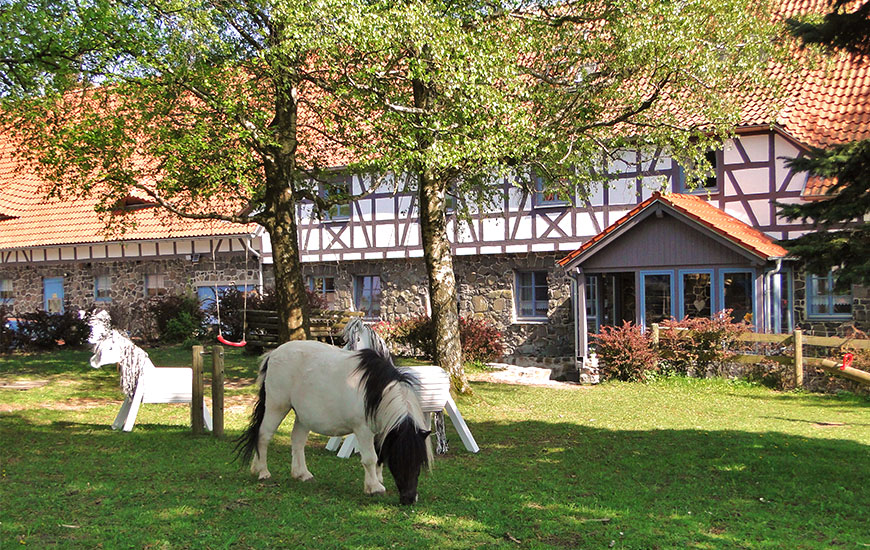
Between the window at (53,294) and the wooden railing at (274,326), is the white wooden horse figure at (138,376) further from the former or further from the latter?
the window at (53,294)

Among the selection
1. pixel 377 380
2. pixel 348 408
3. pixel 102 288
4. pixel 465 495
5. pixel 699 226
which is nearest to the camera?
pixel 377 380

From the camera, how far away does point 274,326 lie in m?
19.2

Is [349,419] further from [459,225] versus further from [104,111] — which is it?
[459,225]

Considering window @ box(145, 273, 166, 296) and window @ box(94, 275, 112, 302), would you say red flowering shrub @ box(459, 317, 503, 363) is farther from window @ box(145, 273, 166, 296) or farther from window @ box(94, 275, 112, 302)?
window @ box(94, 275, 112, 302)

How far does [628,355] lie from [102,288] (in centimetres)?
1726

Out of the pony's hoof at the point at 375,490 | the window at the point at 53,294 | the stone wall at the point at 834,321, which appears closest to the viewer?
the pony's hoof at the point at 375,490

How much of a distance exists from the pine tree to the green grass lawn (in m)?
1.99

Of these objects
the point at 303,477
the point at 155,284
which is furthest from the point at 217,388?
the point at 155,284

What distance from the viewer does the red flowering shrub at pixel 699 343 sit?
1594cm

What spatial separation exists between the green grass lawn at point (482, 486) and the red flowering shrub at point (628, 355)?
4507 mm

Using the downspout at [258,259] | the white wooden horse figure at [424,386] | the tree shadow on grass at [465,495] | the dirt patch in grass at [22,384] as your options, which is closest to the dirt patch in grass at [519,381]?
the tree shadow on grass at [465,495]

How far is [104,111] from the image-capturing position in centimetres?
1192

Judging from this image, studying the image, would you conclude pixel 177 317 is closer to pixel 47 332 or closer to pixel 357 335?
pixel 47 332

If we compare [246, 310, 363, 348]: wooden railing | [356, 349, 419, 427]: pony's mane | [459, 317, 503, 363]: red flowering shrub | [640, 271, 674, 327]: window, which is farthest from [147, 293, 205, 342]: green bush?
[356, 349, 419, 427]: pony's mane
